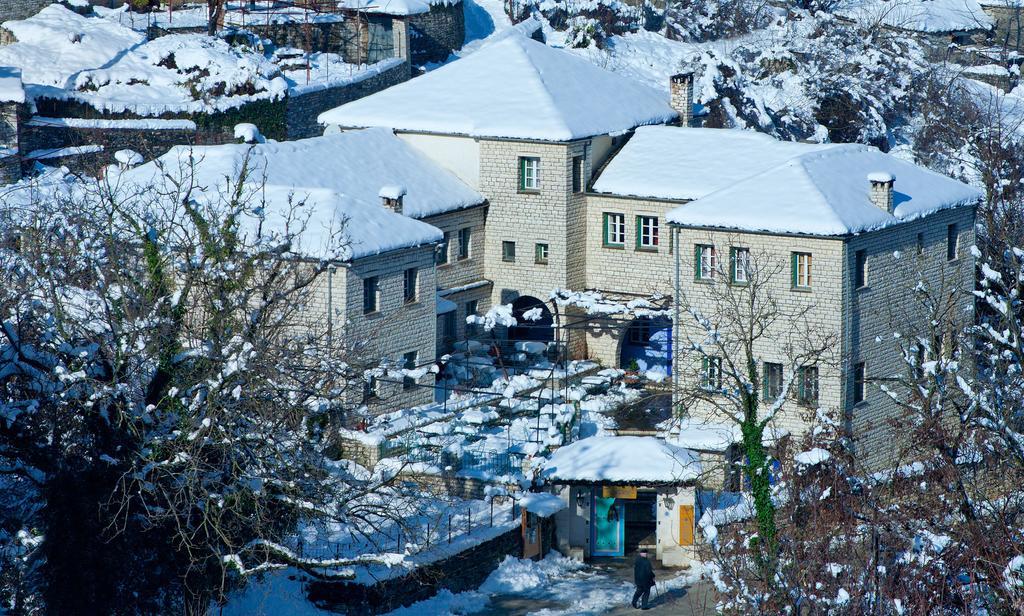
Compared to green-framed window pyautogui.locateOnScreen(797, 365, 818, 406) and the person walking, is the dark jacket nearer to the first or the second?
the person walking

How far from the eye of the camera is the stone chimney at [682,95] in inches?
2191

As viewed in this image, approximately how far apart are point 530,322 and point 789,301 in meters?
10.5

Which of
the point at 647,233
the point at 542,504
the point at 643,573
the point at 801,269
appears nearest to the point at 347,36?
the point at 647,233

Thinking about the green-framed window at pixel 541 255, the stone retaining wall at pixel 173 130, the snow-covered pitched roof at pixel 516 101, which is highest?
the snow-covered pitched roof at pixel 516 101

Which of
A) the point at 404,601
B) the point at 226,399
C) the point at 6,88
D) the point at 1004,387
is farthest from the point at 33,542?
the point at 6,88

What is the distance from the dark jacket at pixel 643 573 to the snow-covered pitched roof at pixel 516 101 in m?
18.1

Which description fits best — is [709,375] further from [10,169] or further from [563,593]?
Result: [10,169]

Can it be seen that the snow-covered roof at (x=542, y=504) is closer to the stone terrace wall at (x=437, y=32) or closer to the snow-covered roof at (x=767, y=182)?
the snow-covered roof at (x=767, y=182)

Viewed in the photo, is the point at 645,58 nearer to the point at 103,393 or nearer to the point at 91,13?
the point at 91,13

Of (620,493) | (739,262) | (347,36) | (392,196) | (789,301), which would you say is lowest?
(620,493)

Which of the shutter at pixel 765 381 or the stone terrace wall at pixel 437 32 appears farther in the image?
the stone terrace wall at pixel 437 32

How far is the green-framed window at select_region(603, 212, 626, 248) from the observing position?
51.0m

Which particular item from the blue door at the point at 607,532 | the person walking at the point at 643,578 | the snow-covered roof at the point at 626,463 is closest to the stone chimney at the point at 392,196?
the snow-covered roof at the point at 626,463

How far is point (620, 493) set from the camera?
37.5 metres
